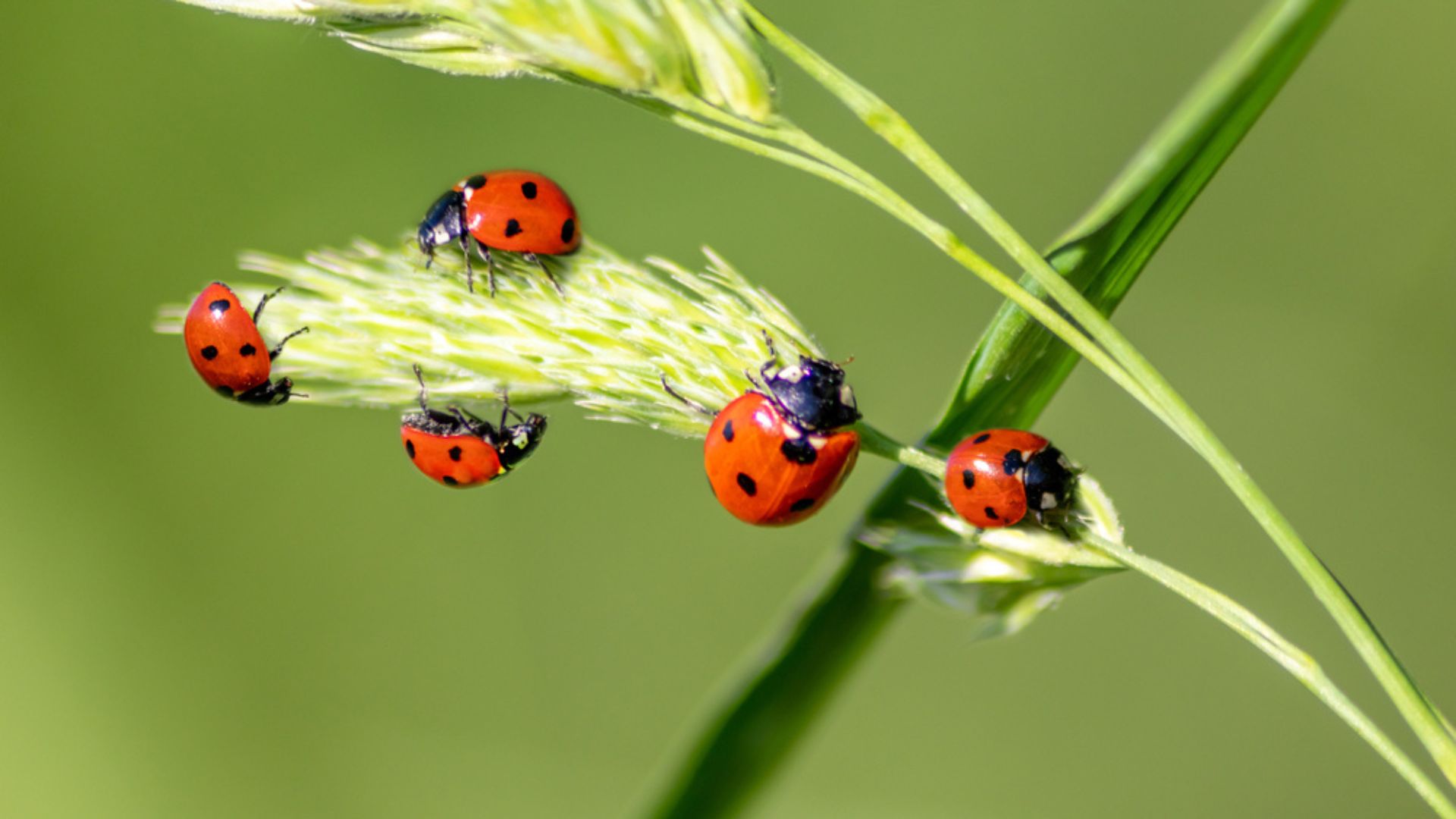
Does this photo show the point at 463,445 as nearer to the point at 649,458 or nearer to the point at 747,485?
the point at 747,485

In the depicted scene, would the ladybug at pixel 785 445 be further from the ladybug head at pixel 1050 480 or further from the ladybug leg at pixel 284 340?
the ladybug leg at pixel 284 340

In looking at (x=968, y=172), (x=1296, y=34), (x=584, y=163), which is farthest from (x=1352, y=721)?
(x=584, y=163)

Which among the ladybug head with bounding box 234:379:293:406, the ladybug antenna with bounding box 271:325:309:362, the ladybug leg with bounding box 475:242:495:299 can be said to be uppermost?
A: the ladybug leg with bounding box 475:242:495:299

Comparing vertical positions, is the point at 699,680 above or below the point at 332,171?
below

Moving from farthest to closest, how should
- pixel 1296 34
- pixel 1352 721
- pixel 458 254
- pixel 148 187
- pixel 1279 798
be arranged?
pixel 148 187 < pixel 1279 798 < pixel 458 254 < pixel 1296 34 < pixel 1352 721

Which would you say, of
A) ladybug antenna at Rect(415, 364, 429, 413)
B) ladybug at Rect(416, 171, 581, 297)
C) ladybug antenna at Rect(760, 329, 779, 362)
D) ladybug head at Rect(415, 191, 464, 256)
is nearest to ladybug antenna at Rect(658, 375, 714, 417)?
ladybug antenna at Rect(760, 329, 779, 362)

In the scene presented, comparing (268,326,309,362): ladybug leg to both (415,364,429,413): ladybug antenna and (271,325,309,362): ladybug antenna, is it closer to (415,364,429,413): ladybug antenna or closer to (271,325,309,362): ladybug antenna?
(271,325,309,362): ladybug antenna

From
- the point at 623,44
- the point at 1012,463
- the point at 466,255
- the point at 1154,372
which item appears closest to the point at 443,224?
the point at 466,255

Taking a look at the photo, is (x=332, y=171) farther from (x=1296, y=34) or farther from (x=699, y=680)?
(x=1296, y=34)
